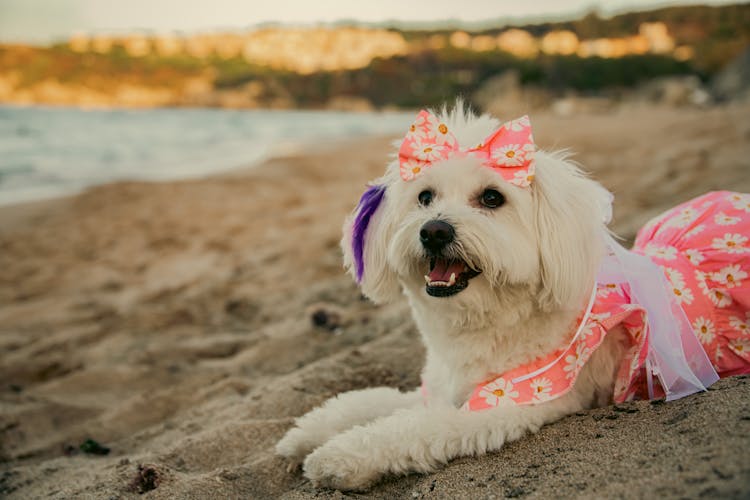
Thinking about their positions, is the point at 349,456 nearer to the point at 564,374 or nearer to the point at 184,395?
the point at 564,374

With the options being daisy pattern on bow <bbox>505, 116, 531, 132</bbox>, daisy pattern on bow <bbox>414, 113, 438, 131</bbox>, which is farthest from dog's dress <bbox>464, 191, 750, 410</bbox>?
daisy pattern on bow <bbox>414, 113, 438, 131</bbox>

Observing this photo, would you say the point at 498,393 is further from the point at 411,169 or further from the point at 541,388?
the point at 411,169

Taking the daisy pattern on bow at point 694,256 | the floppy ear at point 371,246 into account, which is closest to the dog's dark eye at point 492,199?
the floppy ear at point 371,246

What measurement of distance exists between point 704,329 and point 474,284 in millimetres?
1030

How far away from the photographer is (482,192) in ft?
7.23

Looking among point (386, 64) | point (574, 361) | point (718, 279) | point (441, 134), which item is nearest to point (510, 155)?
point (441, 134)

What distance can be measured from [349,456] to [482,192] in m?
1.12

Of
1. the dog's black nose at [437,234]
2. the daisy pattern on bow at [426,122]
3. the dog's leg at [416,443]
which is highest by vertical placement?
the daisy pattern on bow at [426,122]

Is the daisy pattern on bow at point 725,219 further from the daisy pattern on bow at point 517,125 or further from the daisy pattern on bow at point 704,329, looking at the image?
the daisy pattern on bow at point 517,125

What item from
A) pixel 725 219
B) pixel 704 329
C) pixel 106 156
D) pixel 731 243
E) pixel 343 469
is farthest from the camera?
pixel 106 156

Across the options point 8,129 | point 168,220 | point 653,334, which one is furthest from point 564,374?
point 8,129

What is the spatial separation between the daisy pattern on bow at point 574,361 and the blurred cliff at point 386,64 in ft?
137

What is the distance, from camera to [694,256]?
2443 mm

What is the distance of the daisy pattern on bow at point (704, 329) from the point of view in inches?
89.6
